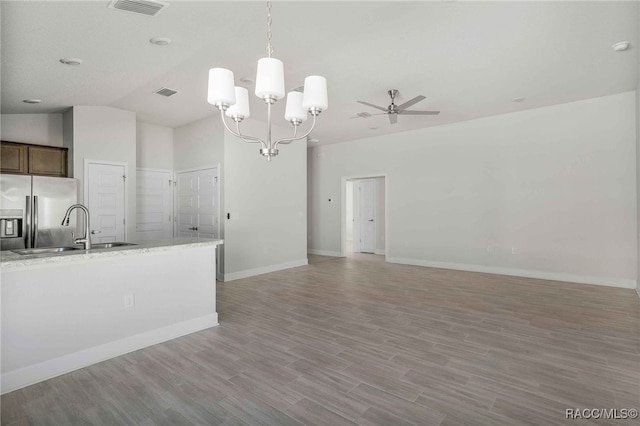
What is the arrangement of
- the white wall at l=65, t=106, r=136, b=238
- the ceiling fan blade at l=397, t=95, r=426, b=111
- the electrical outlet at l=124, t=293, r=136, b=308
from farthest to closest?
the white wall at l=65, t=106, r=136, b=238
the ceiling fan blade at l=397, t=95, r=426, b=111
the electrical outlet at l=124, t=293, r=136, b=308

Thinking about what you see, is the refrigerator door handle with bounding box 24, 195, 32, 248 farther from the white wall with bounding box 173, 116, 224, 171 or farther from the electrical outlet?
the electrical outlet

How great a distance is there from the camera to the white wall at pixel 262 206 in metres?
5.91

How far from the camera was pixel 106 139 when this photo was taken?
5324mm

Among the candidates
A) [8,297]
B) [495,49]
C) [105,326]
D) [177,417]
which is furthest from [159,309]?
[495,49]

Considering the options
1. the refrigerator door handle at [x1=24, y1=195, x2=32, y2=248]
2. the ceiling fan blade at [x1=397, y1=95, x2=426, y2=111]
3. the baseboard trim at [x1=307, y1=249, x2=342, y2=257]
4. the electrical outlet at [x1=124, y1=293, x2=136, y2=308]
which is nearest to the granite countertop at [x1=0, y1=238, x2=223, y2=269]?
the electrical outlet at [x1=124, y1=293, x2=136, y2=308]

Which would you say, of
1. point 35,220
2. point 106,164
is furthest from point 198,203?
point 35,220

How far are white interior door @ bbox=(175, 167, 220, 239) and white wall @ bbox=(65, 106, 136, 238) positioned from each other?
3.35 ft

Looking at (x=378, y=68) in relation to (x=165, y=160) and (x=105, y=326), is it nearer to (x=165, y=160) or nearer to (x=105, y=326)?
(x=105, y=326)

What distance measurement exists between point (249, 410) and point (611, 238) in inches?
230

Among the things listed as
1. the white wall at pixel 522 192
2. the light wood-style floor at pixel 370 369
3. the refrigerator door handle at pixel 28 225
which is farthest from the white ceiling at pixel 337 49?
the light wood-style floor at pixel 370 369

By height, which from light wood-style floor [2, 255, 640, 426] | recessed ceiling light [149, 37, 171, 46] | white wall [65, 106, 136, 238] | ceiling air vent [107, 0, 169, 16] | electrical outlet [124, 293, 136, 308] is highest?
recessed ceiling light [149, 37, 171, 46]

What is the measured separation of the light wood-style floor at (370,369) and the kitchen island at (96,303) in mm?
155

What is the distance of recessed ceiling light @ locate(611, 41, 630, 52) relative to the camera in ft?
11.1

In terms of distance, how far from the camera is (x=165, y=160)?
22.0 feet
